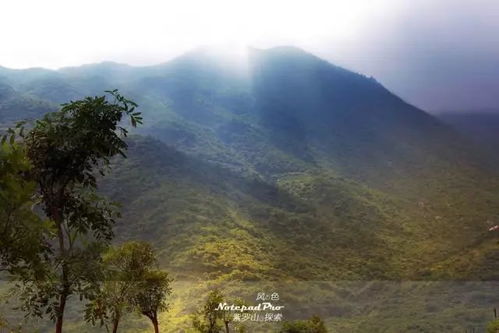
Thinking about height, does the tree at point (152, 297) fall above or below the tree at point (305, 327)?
above

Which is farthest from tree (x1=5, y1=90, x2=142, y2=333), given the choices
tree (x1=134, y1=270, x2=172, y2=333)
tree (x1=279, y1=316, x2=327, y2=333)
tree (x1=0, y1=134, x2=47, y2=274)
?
tree (x1=279, y1=316, x2=327, y2=333)

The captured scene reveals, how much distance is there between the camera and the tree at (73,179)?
979 cm

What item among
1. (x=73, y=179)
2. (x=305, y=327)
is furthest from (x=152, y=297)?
(x=305, y=327)

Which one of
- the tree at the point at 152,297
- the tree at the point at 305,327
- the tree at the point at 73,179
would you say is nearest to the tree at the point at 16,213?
the tree at the point at 73,179

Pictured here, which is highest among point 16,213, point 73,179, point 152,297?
point 73,179

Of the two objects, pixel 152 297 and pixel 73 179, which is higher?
pixel 73 179

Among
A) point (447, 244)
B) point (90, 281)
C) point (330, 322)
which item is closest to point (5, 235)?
point (90, 281)

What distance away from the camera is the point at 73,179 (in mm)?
10438

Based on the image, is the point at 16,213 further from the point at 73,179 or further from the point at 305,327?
the point at 305,327

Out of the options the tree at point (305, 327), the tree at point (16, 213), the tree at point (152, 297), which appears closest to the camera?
the tree at point (16, 213)

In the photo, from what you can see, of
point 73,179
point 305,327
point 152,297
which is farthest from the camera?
point 305,327

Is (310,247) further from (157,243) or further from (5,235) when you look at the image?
(5,235)

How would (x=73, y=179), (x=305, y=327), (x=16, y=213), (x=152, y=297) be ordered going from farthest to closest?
(x=305, y=327), (x=152, y=297), (x=73, y=179), (x=16, y=213)

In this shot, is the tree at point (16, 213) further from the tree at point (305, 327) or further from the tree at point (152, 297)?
the tree at point (305, 327)
